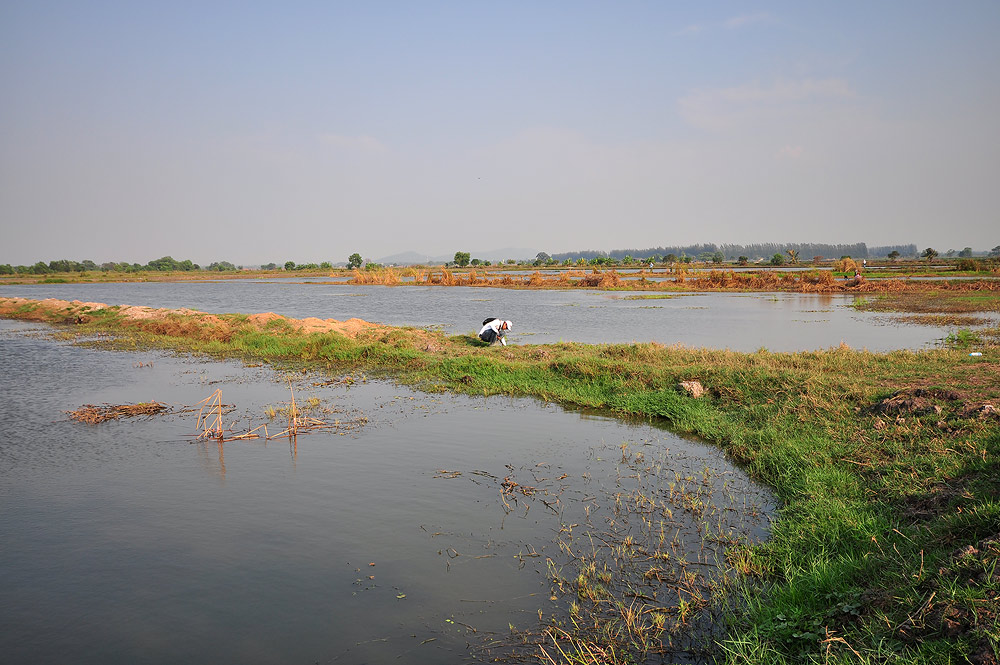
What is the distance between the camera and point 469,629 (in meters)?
4.44

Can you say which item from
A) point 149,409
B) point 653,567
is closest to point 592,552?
point 653,567

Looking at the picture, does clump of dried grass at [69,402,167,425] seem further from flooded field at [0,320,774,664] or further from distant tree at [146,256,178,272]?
distant tree at [146,256,178,272]

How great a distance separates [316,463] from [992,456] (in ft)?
26.3

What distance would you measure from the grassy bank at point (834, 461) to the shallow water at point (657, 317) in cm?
402

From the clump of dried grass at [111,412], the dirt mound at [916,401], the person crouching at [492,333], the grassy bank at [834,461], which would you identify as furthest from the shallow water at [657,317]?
the clump of dried grass at [111,412]

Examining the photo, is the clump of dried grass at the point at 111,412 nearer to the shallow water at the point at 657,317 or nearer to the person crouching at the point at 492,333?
the person crouching at the point at 492,333

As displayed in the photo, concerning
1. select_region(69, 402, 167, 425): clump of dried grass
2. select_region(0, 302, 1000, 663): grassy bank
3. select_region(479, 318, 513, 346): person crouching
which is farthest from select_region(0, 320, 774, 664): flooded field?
select_region(479, 318, 513, 346): person crouching

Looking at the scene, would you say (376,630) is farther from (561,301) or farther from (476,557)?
(561,301)

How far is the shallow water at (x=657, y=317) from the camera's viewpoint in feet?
61.9

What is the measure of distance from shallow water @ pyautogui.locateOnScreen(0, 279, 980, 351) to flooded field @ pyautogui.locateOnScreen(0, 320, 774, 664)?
420 inches

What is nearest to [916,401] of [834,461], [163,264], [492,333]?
[834,461]

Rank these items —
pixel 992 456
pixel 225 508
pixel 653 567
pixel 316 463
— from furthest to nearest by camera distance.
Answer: pixel 316 463 → pixel 225 508 → pixel 992 456 → pixel 653 567

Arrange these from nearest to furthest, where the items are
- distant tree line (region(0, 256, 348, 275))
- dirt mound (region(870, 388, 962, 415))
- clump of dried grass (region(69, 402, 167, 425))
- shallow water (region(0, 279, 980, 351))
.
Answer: dirt mound (region(870, 388, 962, 415))
clump of dried grass (region(69, 402, 167, 425))
shallow water (region(0, 279, 980, 351))
distant tree line (region(0, 256, 348, 275))

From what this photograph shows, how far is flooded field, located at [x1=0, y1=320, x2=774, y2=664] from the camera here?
452 cm
